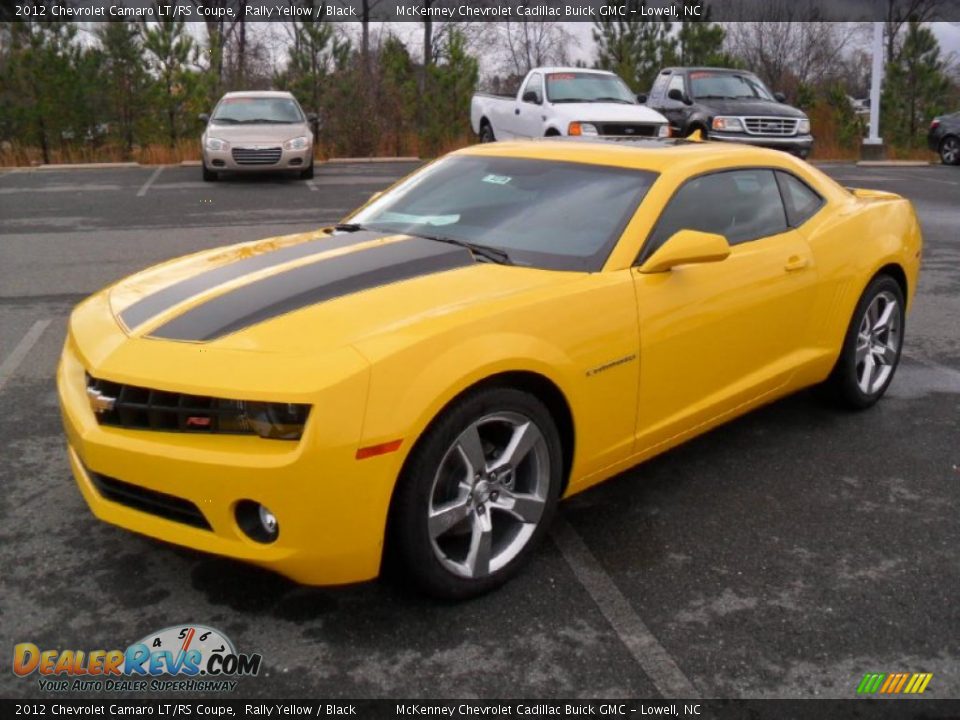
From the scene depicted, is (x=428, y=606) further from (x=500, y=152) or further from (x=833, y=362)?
(x=833, y=362)

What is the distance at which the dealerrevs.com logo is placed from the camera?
294 centimetres

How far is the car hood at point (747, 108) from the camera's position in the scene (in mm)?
17984

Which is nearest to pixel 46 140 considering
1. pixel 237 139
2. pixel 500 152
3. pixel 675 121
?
pixel 237 139

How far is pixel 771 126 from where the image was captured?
59.3 feet

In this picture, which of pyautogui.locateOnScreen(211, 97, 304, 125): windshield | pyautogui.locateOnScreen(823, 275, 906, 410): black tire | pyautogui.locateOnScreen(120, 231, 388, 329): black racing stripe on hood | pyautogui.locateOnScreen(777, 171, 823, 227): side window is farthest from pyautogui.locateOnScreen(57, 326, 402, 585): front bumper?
pyautogui.locateOnScreen(211, 97, 304, 125): windshield

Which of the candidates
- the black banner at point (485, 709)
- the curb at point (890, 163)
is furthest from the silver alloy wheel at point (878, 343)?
the curb at point (890, 163)

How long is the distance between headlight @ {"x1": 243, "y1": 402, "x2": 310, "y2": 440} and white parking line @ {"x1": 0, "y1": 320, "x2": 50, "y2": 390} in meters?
3.37

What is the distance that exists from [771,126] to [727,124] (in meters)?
0.87

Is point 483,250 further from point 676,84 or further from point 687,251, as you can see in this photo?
point 676,84

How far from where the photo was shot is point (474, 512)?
3.36m

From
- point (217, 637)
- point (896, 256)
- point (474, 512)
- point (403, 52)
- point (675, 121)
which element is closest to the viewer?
point (217, 637)

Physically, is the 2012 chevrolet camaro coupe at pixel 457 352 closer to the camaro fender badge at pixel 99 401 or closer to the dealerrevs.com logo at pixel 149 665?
the camaro fender badge at pixel 99 401

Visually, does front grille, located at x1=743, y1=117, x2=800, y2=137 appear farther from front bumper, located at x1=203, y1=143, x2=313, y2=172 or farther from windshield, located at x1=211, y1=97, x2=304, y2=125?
windshield, located at x1=211, y1=97, x2=304, y2=125

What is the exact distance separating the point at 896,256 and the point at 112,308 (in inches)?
154
